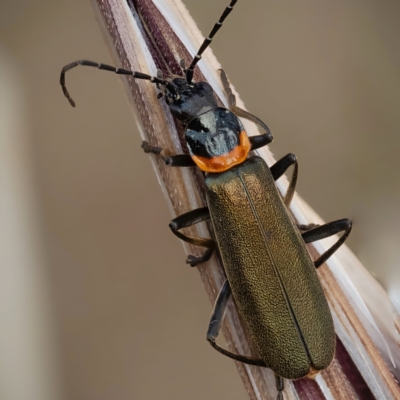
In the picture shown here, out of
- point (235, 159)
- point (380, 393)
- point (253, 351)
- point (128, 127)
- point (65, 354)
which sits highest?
point (128, 127)

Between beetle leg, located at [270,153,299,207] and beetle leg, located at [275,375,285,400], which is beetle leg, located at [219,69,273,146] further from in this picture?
beetle leg, located at [275,375,285,400]

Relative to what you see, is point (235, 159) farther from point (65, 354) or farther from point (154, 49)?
point (65, 354)

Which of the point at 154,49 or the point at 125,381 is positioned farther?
the point at 125,381

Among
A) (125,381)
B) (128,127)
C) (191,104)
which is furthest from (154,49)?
(125,381)

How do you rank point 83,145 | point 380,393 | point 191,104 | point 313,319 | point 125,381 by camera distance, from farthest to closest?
point 83,145, point 125,381, point 191,104, point 313,319, point 380,393

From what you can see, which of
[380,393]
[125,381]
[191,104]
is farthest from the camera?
[125,381]

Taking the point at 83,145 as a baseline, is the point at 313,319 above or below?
below

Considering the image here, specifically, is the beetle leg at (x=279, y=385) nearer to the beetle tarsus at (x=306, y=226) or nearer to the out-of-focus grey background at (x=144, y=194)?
the beetle tarsus at (x=306, y=226)

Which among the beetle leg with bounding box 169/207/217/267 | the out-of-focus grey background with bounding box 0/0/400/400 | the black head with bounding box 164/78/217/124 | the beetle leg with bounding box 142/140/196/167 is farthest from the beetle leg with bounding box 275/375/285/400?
the out-of-focus grey background with bounding box 0/0/400/400
